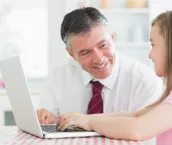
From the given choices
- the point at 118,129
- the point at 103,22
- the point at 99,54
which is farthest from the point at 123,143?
the point at 103,22

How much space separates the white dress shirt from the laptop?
2.25 ft

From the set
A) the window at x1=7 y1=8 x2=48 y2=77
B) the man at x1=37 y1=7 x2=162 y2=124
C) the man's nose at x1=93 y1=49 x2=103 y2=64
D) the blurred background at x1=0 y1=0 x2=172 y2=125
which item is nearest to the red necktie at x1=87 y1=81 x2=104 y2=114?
the man at x1=37 y1=7 x2=162 y2=124

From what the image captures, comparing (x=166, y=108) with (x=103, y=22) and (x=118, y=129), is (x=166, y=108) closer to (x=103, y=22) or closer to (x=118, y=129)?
→ (x=118, y=129)

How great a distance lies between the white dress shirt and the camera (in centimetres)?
233

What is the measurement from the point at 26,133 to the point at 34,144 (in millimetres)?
302

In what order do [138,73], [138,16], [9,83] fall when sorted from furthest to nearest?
[138,16] → [138,73] → [9,83]

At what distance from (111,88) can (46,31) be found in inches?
106

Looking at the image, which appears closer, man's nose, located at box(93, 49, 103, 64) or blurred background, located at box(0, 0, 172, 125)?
man's nose, located at box(93, 49, 103, 64)

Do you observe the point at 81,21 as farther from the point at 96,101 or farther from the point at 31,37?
the point at 31,37

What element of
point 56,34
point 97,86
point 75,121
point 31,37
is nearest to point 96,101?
point 97,86

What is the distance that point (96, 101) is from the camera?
237 centimetres

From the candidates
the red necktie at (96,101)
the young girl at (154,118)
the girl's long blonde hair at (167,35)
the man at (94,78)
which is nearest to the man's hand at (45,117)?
the man at (94,78)

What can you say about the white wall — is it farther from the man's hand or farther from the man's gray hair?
the man's hand

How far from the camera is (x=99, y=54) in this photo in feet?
7.36
